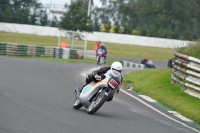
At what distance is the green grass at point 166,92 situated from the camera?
15.2 metres

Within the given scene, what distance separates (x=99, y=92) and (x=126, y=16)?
71.1m

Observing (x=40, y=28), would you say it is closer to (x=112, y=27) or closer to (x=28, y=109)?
(x=112, y=27)

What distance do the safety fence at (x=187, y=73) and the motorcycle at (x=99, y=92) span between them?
430 cm

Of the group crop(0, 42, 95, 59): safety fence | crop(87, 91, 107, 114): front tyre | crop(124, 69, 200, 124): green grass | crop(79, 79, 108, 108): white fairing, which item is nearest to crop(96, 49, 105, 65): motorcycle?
crop(0, 42, 95, 59): safety fence

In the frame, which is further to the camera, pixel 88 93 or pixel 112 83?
pixel 88 93

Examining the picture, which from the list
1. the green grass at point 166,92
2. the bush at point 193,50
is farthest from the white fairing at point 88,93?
the bush at point 193,50

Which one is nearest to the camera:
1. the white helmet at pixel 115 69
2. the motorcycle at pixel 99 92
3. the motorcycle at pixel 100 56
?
the motorcycle at pixel 99 92

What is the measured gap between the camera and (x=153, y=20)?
222 ft

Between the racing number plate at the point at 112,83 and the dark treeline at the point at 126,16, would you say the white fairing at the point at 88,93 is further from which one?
the dark treeline at the point at 126,16

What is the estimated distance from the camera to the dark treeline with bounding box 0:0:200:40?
50.6 meters

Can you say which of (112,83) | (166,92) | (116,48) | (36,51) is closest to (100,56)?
(36,51)

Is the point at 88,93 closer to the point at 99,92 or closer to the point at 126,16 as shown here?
the point at 99,92

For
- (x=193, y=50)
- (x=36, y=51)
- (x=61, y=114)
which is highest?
(x=193, y=50)

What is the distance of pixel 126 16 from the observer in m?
83.8
